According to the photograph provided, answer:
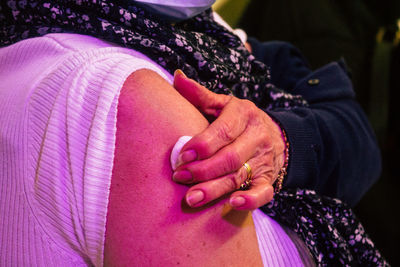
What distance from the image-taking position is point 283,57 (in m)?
1.10

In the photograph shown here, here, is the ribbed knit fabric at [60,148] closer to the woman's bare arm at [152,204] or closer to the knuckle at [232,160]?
the woman's bare arm at [152,204]

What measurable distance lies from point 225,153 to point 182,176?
8cm

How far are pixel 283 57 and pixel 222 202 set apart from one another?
30.7 inches

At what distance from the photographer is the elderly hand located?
0.44 metres

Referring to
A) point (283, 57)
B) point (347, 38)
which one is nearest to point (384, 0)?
point (347, 38)

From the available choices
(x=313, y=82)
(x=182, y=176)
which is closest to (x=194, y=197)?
(x=182, y=176)

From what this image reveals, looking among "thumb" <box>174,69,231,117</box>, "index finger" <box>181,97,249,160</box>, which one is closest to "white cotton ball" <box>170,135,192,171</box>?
"index finger" <box>181,97,249,160</box>

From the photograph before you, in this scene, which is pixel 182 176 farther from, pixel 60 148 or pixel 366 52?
pixel 366 52

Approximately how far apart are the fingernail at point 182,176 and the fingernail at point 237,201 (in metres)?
0.08

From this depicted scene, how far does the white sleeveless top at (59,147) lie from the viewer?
0.44m

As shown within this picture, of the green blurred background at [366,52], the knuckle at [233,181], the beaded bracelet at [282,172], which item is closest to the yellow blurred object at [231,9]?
the green blurred background at [366,52]

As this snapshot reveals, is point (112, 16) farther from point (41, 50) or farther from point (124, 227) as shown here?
point (124, 227)

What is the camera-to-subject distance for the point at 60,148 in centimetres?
46

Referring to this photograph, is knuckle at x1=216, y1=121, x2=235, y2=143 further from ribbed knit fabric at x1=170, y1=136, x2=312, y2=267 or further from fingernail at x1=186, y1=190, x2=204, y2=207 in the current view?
ribbed knit fabric at x1=170, y1=136, x2=312, y2=267
